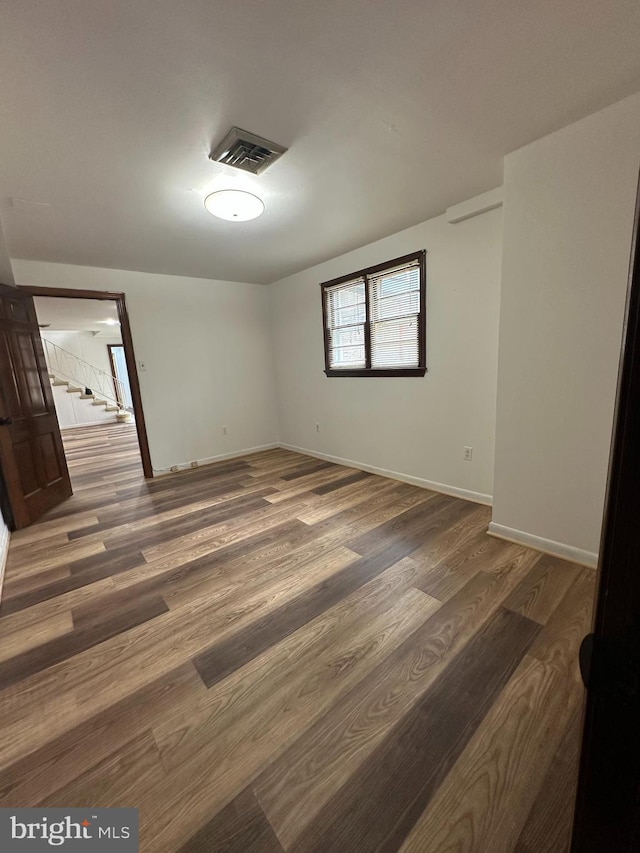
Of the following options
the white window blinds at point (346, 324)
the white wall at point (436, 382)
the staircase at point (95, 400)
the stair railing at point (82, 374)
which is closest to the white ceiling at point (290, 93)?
the white wall at point (436, 382)

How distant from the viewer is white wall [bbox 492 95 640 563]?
1738mm

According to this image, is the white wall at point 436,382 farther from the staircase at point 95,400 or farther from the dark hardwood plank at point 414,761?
the staircase at point 95,400

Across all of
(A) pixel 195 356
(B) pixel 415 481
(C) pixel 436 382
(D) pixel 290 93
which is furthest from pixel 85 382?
(D) pixel 290 93

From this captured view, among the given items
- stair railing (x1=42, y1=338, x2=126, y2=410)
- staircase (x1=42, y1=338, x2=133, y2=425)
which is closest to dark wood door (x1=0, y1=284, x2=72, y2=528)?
staircase (x1=42, y1=338, x2=133, y2=425)

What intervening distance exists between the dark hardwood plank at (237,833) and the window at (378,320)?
3019 mm

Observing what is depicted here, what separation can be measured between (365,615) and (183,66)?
2604 mm

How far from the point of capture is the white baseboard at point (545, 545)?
202 centimetres

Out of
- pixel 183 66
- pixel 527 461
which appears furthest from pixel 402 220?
pixel 527 461

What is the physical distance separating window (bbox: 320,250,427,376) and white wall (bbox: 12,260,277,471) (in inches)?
54.1

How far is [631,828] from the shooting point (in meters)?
0.48

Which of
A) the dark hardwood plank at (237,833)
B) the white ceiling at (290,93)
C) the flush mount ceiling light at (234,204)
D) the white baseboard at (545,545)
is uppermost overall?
the white ceiling at (290,93)

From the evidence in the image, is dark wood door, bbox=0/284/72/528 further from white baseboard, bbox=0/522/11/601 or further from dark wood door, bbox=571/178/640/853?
dark wood door, bbox=571/178/640/853

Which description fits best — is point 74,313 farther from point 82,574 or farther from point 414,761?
point 414,761

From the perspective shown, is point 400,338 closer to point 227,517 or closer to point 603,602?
point 227,517
